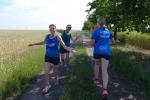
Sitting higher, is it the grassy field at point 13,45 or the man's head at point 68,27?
the man's head at point 68,27

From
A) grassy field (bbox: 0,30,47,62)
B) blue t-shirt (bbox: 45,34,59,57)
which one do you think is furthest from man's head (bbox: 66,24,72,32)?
grassy field (bbox: 0,30,47,62)

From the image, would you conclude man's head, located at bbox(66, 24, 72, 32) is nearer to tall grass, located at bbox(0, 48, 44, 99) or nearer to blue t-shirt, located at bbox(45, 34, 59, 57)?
tall grass, located at bbox(0, 48, 44, 99)

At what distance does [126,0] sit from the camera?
2053 centimetres

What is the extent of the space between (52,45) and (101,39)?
159 centimetres

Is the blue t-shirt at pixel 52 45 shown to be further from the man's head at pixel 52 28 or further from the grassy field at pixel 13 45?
the grassy field at pixel 13 45

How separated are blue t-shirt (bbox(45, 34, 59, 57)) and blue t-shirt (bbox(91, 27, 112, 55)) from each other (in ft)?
4.10

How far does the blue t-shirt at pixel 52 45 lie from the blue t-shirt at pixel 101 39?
1248mm

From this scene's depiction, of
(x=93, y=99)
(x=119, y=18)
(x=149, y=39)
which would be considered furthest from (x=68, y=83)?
(x=149, y=39)

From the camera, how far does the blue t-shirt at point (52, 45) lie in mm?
11430

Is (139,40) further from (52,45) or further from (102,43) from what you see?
(102,43)

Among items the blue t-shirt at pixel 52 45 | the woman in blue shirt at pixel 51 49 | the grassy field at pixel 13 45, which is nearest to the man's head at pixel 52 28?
the woman in blue shirt at pixel 51 49

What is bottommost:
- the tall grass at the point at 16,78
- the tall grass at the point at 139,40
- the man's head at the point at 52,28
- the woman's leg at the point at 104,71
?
the tall grass at the point at 139,40

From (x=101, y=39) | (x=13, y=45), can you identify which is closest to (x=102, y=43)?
(x=101, y=39)

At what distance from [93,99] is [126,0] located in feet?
36.3
